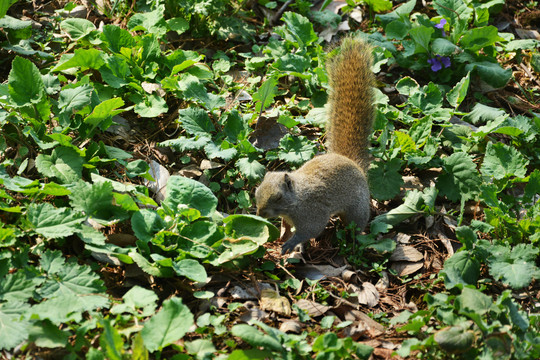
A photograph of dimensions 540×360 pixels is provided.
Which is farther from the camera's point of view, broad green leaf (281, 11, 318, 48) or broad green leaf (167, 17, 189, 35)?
broad green leaf (281, 11, 318, 48)

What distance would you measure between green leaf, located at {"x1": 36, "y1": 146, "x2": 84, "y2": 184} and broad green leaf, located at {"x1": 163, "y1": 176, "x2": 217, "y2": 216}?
0.64m

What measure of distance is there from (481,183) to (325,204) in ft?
4.13

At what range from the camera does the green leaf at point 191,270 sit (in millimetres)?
3148

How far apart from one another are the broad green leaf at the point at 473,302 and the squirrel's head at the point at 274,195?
1.40 meters

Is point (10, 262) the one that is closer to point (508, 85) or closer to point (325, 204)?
point (325, 204)

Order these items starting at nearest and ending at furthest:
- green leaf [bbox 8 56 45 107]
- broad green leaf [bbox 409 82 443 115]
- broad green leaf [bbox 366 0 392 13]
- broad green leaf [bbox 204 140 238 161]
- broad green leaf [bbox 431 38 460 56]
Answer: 1. green leaf [bbox 8 56 45 107]
2. broad green leaf [bbox 204 140 238 161]
3. broad green leaf [bbox 409 82 443 115]
4. broad green leaf [bbox 431 38 460 56]
5. broad green leaf [bbox 366 0 392 13]

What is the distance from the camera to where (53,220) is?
10.2ft

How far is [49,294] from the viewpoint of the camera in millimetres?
2857

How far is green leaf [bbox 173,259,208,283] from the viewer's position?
315 centimetres

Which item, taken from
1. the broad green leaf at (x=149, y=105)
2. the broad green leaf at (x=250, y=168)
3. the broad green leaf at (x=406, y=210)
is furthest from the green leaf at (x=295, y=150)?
the broad green leaf at (x=149, y=105)

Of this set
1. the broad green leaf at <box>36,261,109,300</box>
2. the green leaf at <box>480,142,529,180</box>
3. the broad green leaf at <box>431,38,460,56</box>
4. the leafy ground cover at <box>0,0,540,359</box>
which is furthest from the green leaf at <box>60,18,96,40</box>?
the green leaf at <box>480,142,529,180</box>

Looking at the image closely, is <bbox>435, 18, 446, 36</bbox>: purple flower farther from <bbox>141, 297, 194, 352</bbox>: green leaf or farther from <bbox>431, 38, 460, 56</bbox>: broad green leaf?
<bbox>141, 297, 194, 352</bbox>: green leaf

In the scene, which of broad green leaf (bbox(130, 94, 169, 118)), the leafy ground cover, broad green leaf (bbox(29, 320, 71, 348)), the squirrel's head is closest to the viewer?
broad green leaf (bbox(29, 320, 71, 348))

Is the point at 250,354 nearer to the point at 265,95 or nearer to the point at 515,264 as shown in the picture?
the point at 515,264
